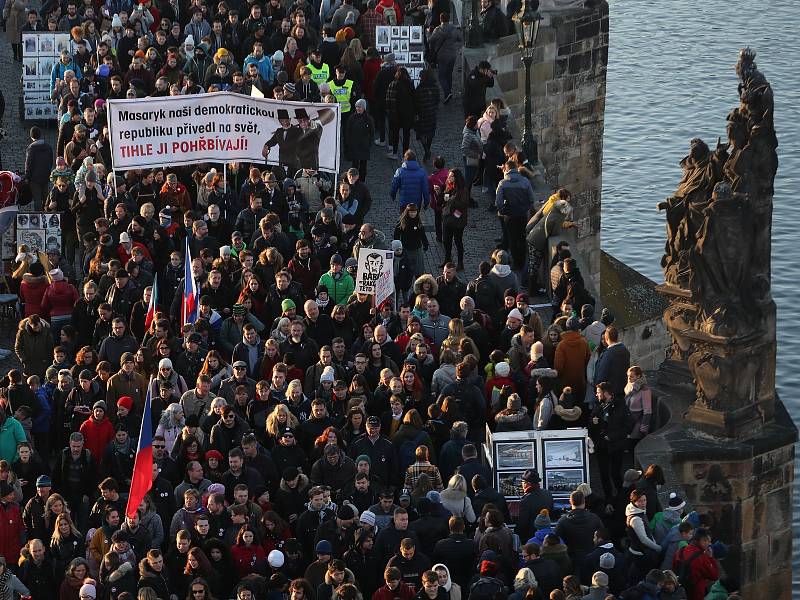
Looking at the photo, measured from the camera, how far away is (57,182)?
25.0 meters

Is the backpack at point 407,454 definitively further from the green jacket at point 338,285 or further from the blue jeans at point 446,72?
the blue jeans at point 446,72

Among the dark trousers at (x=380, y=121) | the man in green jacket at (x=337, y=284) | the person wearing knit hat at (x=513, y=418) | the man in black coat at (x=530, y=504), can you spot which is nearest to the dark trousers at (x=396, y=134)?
the dark trousers at (x=380, y=121)

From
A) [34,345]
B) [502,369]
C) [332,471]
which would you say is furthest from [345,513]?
[34,345]

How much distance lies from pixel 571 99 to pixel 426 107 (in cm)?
571

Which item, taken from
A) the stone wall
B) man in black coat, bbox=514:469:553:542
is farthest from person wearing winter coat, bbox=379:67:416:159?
man in black coat, bbox=514:469:553:542

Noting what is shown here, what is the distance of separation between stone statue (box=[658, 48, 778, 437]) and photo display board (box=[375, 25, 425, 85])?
27.6 feet

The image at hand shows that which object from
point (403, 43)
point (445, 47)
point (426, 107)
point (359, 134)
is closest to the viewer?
point (359, 134)

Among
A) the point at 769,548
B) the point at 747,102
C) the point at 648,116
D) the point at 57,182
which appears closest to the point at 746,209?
the point at 747,102

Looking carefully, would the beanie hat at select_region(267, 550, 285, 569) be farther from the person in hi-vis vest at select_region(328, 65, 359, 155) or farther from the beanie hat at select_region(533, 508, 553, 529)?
the person in hi-vis vest at select_region(328, 65, 359, 155)

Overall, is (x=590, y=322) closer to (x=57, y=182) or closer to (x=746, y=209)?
(x=746, y=209)

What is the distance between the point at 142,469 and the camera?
18.1 metres

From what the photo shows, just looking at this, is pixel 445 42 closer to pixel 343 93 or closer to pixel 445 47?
pixel 445 47

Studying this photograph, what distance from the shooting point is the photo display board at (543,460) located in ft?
64.4

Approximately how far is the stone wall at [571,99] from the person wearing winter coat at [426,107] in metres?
3.62
